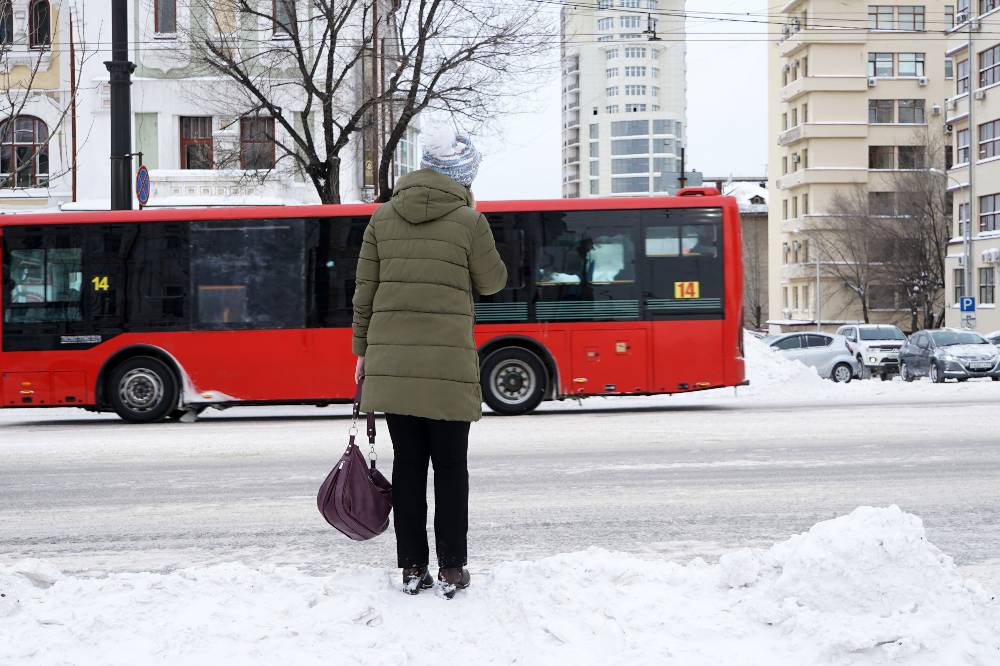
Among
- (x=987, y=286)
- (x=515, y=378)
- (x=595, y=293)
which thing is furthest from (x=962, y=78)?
(x=515, y=378)

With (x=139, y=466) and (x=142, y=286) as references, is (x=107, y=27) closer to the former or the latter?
(x=142, y=286)

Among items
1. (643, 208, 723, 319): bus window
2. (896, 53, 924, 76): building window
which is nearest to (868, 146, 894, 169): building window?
(896, 53, 924, 76): building window

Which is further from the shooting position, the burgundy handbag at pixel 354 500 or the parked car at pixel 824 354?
the parked car at pixel 824 354

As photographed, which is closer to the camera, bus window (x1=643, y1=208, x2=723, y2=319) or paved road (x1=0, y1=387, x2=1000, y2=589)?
paved road (x1=0, y1=387, x2=1000, y2=589)

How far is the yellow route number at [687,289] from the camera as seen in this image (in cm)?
1616

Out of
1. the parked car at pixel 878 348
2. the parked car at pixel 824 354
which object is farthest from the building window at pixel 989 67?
the parked car at pixel 824 354

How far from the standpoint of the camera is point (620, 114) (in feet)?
590

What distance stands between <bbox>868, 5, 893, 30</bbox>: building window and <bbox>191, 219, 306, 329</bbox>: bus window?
74.9 m

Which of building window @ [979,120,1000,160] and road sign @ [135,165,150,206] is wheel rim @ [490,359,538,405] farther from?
building window @ [979,120,1000,160]

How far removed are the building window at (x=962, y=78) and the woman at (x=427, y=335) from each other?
61131mm

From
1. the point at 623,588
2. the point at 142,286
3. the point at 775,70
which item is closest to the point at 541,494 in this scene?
the point at 623,588

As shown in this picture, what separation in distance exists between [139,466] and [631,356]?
7408 millimetres

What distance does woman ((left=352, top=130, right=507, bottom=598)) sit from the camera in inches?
184

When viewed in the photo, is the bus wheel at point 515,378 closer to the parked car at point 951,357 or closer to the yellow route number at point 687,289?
the yellow route number at point 687,289
